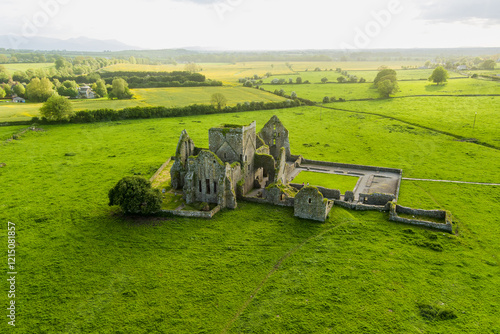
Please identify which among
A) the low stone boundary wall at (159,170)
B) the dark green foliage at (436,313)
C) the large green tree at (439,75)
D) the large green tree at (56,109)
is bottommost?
the dark green foliage at (436,313)

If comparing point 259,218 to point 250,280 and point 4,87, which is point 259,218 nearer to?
point 250,280

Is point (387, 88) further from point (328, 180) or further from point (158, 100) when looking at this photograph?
point (328, 180)

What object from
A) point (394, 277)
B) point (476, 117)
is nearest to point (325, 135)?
point (476, 117)

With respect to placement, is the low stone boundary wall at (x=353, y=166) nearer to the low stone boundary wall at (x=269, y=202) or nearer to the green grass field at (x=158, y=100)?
the low stone boundary wall at (x=269, y=202)

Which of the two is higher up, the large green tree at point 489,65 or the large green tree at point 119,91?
the large green tree at point 489,65

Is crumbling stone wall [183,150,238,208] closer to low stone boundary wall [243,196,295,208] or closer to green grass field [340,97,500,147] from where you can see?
low stone boundary wall [243,196,295,208]

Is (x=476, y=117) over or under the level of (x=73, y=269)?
over

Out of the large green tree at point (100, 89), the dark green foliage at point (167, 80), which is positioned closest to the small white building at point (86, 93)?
the large green tree at point (100, 89)
